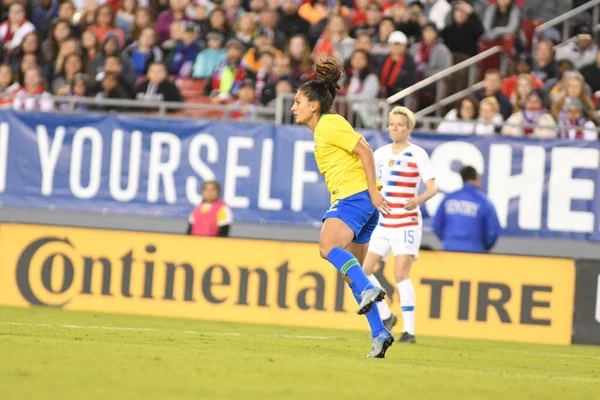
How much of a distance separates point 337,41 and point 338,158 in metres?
10.5

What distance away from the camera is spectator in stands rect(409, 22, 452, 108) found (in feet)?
62.6

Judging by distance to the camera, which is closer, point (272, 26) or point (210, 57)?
point (210, 57)

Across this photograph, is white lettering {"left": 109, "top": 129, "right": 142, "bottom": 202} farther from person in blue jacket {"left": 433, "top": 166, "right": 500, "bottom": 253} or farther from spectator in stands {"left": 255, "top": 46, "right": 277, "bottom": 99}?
person in blue jacket {"left": 433, "top": 166, "right": 500, "bottom": 253}

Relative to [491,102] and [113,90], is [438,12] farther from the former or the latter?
[113,90]

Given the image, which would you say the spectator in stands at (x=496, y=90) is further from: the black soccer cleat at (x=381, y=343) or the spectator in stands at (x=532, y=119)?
the black soccer cleat at (x=381, y=343)

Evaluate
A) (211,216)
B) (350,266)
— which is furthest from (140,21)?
(350,266)

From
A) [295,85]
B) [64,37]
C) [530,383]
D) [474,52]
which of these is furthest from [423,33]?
[530,383]

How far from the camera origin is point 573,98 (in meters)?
17.3

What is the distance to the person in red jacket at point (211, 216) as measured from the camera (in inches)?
635

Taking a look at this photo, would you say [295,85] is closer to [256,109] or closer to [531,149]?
Result: [256,109]

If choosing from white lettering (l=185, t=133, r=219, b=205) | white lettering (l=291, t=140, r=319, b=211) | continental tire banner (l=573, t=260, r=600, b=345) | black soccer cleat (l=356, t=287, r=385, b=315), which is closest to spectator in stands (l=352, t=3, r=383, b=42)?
white lettering (l=291, t=140, r=319, b=211)

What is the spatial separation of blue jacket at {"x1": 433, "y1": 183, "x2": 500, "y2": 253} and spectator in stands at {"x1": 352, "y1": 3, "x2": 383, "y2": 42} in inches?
233

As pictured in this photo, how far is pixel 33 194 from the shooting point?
58.8 feet

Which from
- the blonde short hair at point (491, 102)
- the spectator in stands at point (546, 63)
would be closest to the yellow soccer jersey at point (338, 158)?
the blonde short hair at point (491, 102)
